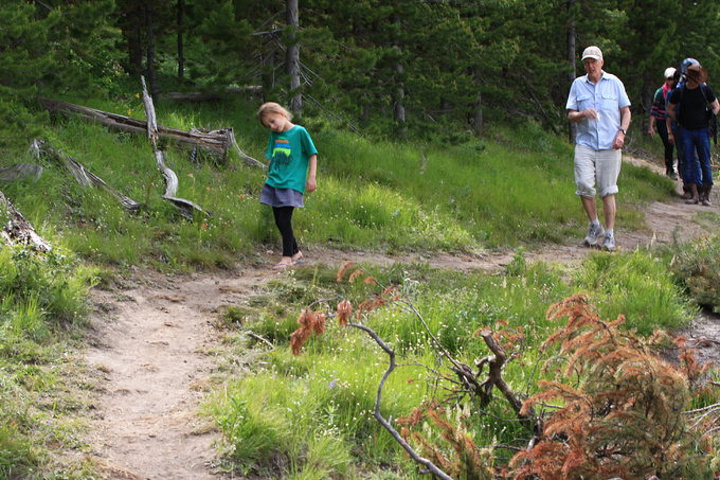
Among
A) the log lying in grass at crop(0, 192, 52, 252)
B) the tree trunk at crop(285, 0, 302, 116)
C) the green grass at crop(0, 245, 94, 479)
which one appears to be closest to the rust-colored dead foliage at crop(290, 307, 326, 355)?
the green grass at crop(0, 245, 94, 479)

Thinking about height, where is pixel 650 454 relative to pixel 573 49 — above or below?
below

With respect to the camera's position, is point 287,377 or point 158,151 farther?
point 158,151

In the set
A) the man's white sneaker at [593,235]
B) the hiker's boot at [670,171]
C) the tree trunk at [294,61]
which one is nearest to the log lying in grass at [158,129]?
the tree trunk at [294,61]

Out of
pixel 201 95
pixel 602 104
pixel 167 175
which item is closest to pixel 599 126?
pixel 602 104

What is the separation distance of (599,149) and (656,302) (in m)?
3.52

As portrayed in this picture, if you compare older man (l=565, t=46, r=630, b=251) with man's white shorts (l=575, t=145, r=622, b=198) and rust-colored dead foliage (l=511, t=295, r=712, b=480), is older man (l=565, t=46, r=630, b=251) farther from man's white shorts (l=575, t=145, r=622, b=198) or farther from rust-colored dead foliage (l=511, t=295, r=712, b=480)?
rust-colored dead foliage (l=511, t=295, r=712, b=480)

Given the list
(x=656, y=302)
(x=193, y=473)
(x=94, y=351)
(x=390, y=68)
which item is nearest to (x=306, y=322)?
(x=193, y=473)

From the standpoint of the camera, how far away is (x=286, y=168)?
28.1ft

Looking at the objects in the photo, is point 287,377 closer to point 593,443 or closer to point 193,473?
point 193,473

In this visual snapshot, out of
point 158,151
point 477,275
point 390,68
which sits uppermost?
point 390,68

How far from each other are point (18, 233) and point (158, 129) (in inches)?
215

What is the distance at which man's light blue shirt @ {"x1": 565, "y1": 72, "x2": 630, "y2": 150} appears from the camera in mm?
9727

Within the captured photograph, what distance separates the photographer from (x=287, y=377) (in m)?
4.78

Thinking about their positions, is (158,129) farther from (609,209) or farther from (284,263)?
(609,209)
